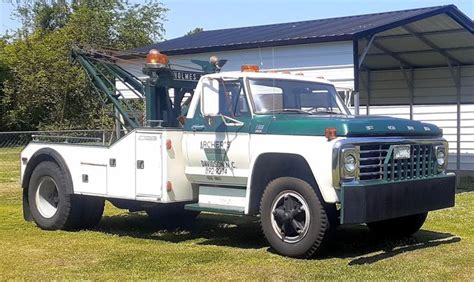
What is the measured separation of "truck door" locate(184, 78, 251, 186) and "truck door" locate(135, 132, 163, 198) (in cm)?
38

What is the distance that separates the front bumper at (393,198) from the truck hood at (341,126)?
57 centimetres

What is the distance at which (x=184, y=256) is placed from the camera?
812 centimetres

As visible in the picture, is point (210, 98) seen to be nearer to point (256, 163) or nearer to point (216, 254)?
point (256, 163)

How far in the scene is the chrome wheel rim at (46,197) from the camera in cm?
1048

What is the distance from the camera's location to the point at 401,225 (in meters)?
9.09

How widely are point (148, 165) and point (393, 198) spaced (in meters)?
3.19

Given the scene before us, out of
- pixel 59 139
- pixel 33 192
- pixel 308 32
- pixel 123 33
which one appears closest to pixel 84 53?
pixel 59 139

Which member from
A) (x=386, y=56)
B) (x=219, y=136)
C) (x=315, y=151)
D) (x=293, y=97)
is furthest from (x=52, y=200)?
(x=386, y=56)

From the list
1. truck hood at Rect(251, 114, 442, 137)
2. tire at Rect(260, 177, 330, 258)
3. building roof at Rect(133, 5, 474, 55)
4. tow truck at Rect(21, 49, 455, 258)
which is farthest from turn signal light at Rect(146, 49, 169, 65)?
building roof at Rect(133, 5, 474, 55)

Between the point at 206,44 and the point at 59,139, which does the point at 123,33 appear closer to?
the point at 206,44

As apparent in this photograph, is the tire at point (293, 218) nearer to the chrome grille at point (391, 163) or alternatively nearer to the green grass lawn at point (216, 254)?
the green grass lawn at point (216, 254)

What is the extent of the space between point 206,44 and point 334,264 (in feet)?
32.8

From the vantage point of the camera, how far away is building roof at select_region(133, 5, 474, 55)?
1357cm

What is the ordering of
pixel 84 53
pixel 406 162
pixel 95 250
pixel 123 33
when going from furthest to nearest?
pixel 123 33 → pixel 84 53 → pixel 95 250 → pixel 406 162
